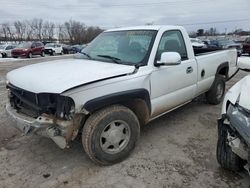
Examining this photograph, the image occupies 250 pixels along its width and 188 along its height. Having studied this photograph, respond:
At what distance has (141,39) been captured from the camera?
402cm

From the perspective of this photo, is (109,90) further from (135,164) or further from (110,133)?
(135,164)

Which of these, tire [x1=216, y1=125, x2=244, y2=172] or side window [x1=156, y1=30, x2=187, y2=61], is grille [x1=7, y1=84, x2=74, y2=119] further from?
tire [x1=216, y1=125, x2=244, y2=172]

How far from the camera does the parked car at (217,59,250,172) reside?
2453 millimetres

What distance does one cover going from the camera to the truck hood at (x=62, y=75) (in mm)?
2875

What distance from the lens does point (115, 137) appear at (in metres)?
3.40

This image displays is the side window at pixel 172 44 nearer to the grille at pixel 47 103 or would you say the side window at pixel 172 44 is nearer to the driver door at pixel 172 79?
the driver door at pixel 172 79

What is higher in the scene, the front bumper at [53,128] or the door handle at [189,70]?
the door handle at [189,70]

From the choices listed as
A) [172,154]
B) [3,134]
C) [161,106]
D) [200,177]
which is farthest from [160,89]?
[3,134]

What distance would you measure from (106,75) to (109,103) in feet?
1.15

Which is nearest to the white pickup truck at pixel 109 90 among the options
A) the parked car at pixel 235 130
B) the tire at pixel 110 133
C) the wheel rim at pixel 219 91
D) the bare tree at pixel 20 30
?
the tire at pixel 110 133

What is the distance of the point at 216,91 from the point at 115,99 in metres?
3.45

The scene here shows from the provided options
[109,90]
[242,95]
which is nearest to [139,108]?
[109,90]

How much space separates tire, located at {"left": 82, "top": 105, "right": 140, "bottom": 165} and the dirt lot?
156 mm

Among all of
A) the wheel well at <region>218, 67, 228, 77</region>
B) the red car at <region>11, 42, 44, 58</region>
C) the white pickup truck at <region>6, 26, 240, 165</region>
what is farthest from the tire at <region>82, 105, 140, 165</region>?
the red car at <region>11, 42, 44, 58</region>
